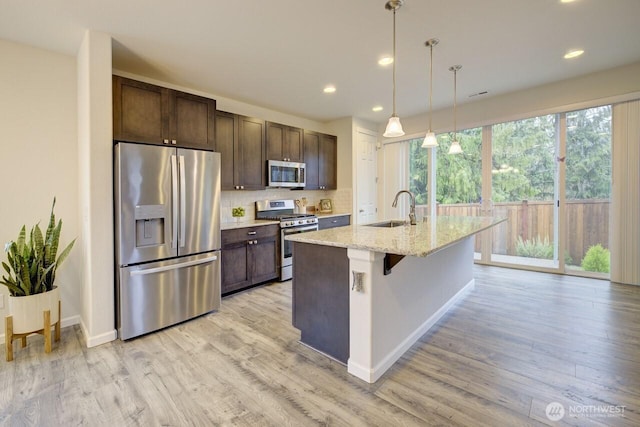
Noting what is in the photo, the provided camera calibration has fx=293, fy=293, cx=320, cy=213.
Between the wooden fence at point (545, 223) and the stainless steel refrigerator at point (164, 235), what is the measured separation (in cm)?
406

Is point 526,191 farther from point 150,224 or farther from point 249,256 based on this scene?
point 150,224

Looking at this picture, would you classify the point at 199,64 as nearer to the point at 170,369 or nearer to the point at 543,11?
the point at 170,369

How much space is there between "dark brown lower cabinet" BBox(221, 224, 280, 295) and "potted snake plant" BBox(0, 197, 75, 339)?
4.89 feet

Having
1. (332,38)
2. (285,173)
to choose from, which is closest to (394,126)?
(332,38)

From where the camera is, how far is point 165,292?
2689mm

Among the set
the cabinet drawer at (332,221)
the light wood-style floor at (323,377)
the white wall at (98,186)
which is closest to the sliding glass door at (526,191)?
the light wood-style floor at (323,377)

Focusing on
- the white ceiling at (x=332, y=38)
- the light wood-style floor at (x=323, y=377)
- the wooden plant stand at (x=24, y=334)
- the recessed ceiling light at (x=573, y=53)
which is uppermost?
the recessed ceiling light at (x=573, y=53)

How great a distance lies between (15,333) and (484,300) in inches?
169

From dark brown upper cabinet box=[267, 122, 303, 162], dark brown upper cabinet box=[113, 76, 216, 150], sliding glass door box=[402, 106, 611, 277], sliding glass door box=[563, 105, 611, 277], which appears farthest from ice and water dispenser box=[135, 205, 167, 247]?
A: sliding glass door box=[563, 105, 611, 277]

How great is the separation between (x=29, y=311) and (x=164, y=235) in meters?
1.09

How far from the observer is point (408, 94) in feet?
13.6

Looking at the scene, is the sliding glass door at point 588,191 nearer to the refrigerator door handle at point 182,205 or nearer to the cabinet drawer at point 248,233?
the cabinet drawer at point 248,233

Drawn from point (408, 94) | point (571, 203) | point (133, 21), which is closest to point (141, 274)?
point (133, 21)

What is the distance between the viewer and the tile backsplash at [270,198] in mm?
4215
